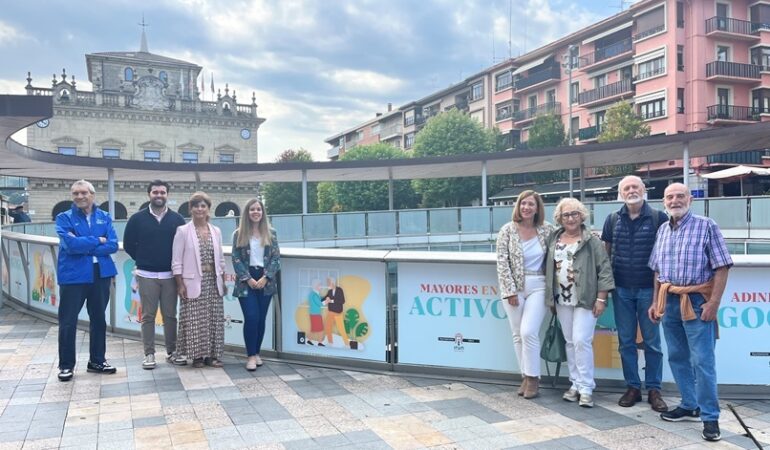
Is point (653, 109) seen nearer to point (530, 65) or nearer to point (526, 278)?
point (530, 65)

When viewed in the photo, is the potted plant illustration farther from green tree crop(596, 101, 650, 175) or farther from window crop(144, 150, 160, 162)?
window crop(144, 150, 160, 162)

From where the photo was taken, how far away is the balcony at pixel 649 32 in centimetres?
3828

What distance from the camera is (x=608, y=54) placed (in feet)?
143

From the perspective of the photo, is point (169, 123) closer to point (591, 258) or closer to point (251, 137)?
point (251, 137)

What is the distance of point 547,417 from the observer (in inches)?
170

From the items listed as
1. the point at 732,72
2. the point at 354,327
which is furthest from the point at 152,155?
the point at 354,327

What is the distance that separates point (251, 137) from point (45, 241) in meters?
52.4

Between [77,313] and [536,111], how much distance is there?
5052 centimetres

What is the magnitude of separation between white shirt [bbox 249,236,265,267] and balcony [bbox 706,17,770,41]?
133 ft

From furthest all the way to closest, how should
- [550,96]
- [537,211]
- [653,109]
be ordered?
[550,96], [653,109], [537,211]

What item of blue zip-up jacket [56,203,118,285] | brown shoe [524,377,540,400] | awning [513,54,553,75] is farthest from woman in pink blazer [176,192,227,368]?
awning [513,54,553,75]

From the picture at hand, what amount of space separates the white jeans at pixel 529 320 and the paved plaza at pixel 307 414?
1.06 ft

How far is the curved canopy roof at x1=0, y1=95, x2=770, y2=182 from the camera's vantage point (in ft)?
64.9

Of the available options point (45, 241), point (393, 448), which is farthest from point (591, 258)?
point (45, 241)
